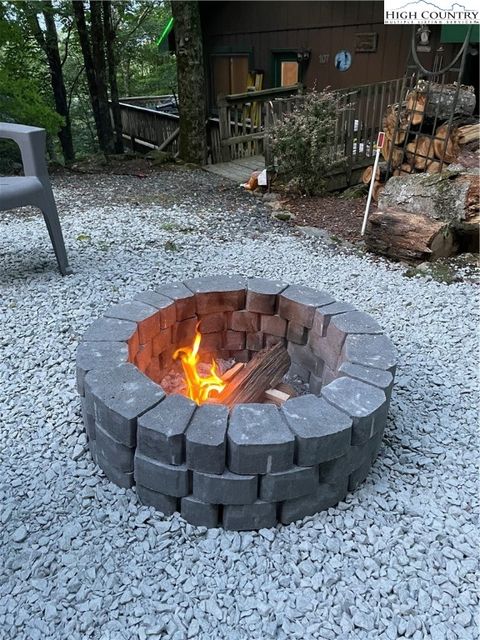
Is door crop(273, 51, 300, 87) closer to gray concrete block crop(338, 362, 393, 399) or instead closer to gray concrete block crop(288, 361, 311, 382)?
gray concrete block crop(288, 361, 311, 382)

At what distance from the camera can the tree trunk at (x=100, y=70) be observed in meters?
9.12

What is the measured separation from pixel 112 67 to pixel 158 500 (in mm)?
10778

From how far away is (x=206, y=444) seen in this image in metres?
1.65

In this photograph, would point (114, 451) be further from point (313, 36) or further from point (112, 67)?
point (112, 67)

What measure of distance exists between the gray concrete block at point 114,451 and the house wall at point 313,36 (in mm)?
6686

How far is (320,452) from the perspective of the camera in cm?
171

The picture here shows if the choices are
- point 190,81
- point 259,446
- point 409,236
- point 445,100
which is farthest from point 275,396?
point 190,81

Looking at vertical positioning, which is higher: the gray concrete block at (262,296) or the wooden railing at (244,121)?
the wooden railing at (244,121)

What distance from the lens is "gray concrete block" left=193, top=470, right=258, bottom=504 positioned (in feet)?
5.57

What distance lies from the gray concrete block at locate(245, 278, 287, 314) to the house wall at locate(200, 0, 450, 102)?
554 cm

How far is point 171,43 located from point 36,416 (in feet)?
35.0

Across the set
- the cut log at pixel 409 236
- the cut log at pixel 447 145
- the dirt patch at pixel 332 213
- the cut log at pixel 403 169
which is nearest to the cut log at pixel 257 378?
the cut log at pixel 409 236

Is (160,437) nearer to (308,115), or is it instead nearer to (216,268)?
(216,268)

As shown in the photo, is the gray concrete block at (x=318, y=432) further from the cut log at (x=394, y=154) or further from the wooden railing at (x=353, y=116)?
the wooden railing at (x=353, y=116)
